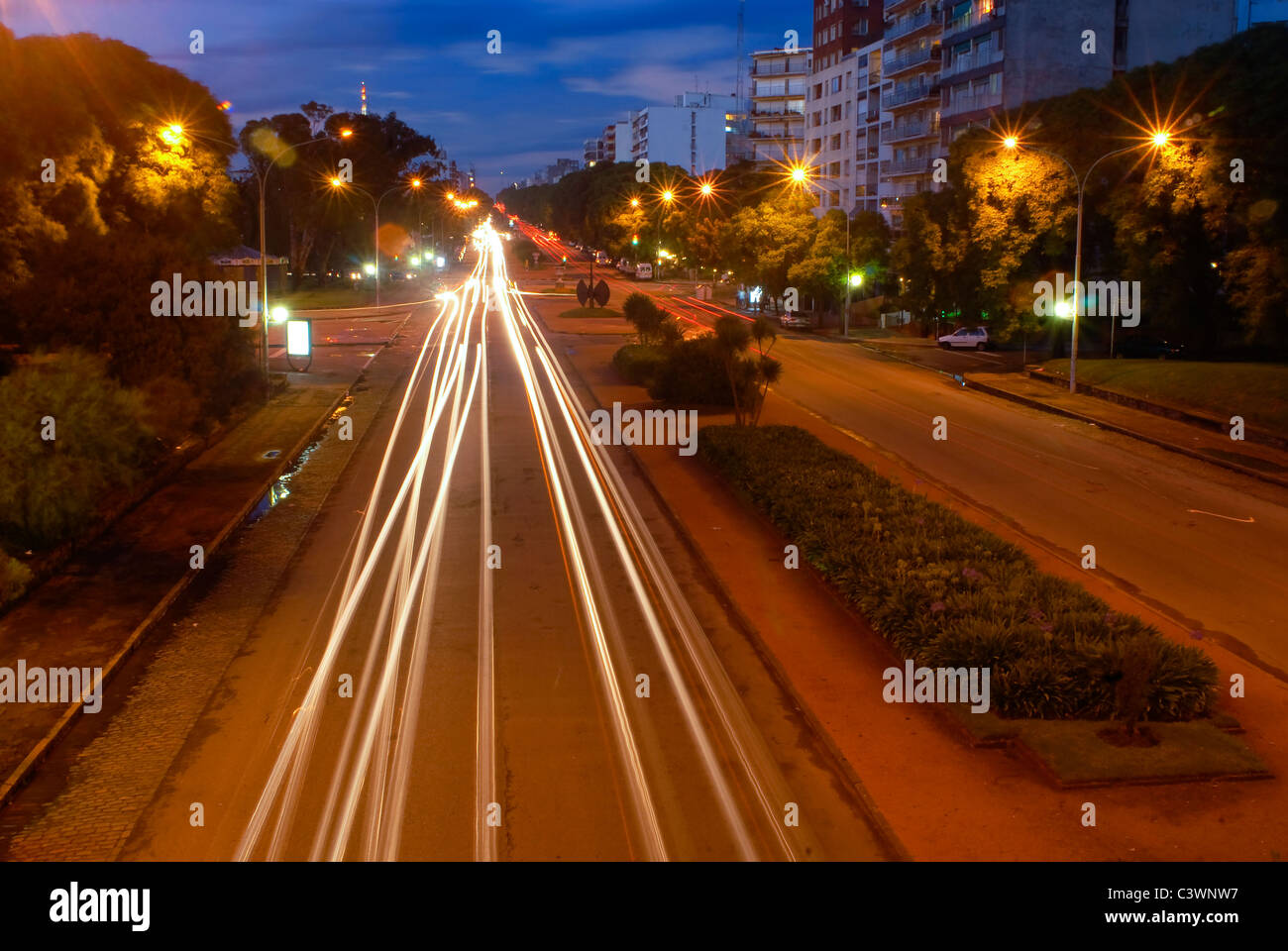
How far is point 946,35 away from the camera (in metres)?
61.6

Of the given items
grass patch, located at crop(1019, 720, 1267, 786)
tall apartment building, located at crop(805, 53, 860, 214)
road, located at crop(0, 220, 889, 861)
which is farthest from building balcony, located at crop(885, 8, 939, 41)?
grass patch, located at crop(1019, 720, 1267, 786)

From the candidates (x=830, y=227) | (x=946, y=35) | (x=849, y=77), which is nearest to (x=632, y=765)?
(x=830, y=227)

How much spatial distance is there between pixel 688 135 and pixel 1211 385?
141861 millimetres

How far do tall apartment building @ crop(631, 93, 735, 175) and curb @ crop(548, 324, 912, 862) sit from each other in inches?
5916

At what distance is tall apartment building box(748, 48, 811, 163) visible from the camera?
109 metres

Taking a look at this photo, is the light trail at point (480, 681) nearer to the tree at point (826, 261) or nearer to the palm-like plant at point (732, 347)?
the palm-like plant at point (732, 347)

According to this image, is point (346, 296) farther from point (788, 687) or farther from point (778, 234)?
point (788, 687)

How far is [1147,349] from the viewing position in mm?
41125

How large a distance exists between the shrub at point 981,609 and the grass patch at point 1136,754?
30 centimetres

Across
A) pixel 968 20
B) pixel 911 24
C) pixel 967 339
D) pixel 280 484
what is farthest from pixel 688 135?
pixel 280 484

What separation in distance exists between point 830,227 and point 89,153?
37042 millimetres

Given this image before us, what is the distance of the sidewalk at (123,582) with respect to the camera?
10.9 m

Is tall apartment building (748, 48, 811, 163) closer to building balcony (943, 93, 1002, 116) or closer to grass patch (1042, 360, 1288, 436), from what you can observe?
building balcony (943, 93, 1002, 116)

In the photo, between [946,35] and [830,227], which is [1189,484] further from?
[946,35]
